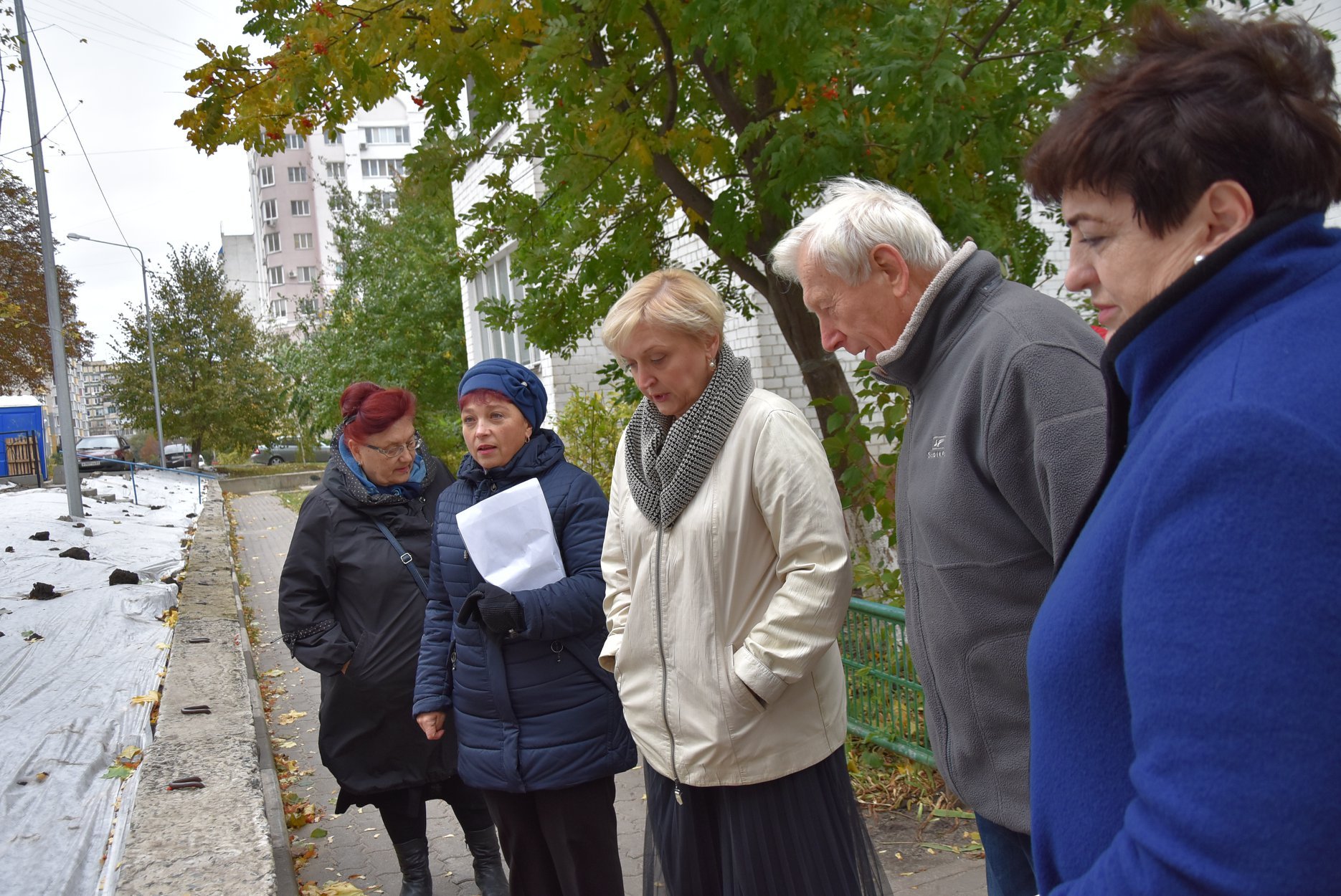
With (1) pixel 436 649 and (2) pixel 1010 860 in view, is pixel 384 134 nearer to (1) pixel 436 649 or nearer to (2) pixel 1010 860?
(1) pixel 436 649

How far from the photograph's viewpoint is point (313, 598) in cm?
418

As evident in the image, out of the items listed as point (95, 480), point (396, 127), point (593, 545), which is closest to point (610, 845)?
point (593, 545)

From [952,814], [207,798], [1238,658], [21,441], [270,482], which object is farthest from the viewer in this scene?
[270,482]

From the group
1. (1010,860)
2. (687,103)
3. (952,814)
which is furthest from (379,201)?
(1010,860)

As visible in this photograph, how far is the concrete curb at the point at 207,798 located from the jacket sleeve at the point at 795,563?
1.89 meters

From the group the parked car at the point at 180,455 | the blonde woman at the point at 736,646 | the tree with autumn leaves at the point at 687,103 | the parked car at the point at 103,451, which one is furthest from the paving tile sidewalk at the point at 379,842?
the parked car at the point at 180,455

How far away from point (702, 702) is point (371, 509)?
6.77 feet

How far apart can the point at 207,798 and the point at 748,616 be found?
263 centimetres

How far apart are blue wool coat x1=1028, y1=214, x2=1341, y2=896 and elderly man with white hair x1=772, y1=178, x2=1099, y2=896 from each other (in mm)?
757

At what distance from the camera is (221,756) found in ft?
15.2

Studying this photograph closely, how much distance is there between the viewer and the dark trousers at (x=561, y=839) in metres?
3.34

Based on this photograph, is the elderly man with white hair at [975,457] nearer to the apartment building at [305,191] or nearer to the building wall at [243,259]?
the apartment building at [305,191]

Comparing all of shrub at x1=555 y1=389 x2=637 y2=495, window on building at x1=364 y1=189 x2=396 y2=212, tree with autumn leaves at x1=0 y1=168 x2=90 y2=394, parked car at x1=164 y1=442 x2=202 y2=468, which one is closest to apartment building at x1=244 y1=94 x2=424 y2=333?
parked car at x1=164 y1=442 x2=202 y2=468

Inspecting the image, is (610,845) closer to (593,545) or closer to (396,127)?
(593,545)
